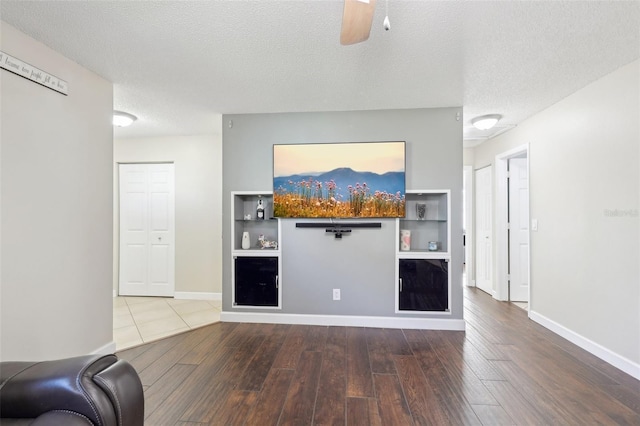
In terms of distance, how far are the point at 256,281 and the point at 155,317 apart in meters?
1.44

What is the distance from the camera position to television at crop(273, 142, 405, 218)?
3.27 metres

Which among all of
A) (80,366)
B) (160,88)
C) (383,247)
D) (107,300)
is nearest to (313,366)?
(383,247)

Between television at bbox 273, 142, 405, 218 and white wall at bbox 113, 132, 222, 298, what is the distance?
1544 millimetres

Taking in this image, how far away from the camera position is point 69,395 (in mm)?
833

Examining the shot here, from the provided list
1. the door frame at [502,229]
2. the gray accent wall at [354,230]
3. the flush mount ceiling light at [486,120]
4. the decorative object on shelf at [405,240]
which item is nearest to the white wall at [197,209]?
the gray accent wall at [354,230]

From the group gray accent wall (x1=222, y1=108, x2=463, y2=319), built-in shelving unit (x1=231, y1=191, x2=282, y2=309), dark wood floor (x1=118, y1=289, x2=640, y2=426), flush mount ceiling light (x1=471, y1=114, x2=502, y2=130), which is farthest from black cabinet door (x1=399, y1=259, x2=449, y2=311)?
flush mount ceiling light (x1=471, y1=114, x2=502, y2=130)

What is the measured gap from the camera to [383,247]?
3322 millimetres

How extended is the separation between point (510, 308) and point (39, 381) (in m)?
4.77

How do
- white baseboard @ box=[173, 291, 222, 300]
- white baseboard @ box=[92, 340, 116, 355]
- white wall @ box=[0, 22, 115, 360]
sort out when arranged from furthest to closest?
white baseboard @ box=[173, 291, 222, 300]
white baseboard @ box=[92, 340, 116, 355]
white wall @ box=[0, 22, 115, 360]

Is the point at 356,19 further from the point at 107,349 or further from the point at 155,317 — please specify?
the point at 155,317

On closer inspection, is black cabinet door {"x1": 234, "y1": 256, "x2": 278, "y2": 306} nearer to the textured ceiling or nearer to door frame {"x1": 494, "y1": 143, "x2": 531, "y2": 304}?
the textured ceiling

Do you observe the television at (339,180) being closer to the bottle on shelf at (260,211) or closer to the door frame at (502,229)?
the bottle on shelf at (260,211)

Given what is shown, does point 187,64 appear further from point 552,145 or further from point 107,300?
point 552,145

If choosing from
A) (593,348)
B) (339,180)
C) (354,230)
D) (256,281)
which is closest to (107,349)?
(256,281)
